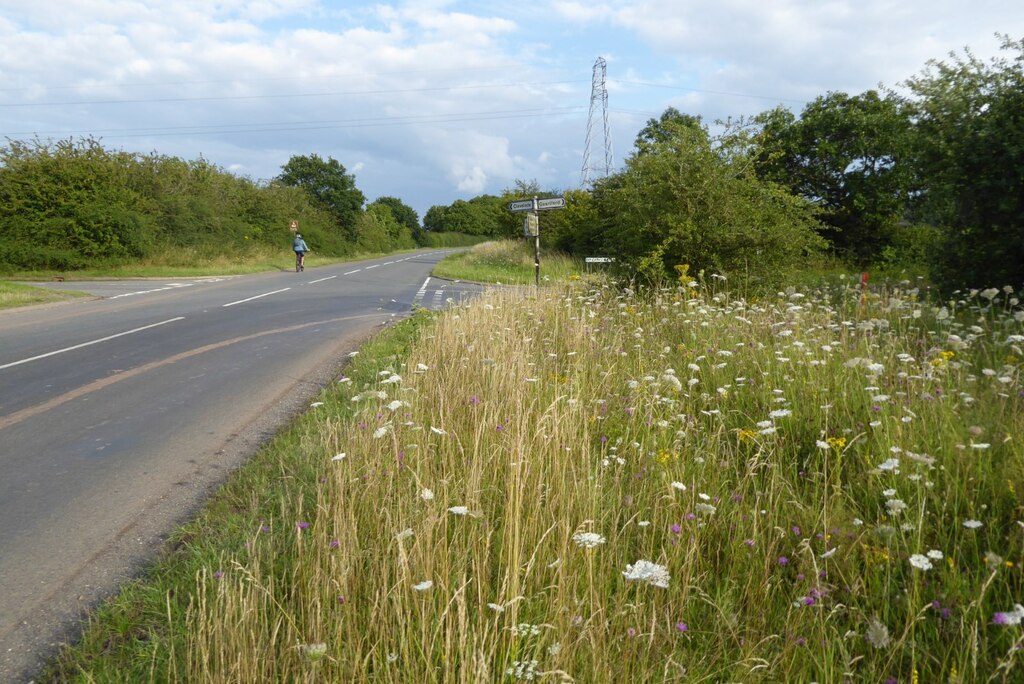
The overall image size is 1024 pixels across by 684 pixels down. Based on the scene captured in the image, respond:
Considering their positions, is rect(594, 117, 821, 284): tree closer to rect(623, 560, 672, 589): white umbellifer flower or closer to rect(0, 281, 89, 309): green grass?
rect(623, 560, 672, 589): white umbellifer flower

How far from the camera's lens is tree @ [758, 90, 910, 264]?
26.3 metres

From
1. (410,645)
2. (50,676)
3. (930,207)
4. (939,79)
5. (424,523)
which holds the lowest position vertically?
(50,676)

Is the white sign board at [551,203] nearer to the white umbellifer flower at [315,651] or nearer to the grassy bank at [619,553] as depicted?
the grassy bank at [619,553]

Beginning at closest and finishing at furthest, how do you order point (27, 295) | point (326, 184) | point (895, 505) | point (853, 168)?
point (895, 505), point (27, 295), point (853, 168), point (326, 184)

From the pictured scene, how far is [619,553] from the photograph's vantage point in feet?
9.62

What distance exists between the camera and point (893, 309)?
804 centimetres

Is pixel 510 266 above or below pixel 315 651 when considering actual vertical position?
above

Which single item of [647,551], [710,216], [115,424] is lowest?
[115,424]

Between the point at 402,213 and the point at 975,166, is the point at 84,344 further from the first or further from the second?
the point at 402,213

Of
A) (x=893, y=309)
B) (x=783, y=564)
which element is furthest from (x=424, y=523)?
(x=893, y=309)

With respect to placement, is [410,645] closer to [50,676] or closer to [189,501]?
[50,676]

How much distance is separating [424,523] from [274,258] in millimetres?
40409

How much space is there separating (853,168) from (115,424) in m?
28.2

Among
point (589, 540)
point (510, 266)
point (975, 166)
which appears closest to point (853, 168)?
point (510, 266)
